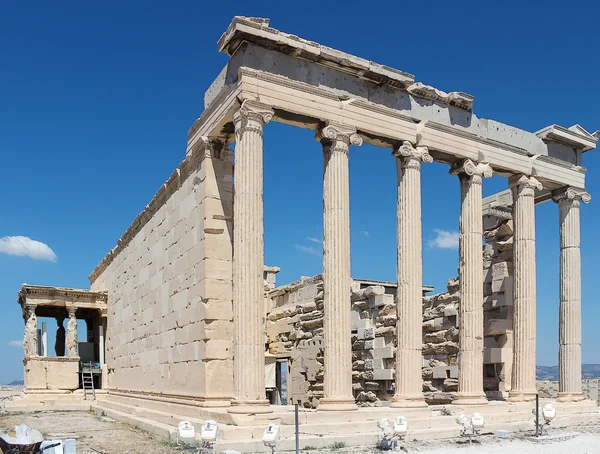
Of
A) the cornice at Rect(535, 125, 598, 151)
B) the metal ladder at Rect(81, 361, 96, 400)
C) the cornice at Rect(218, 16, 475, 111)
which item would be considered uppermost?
the cornice at Rect(218, 16, 475, 111)

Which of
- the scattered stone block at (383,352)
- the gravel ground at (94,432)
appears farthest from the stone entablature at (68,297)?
the scattered stone block at (383,352)

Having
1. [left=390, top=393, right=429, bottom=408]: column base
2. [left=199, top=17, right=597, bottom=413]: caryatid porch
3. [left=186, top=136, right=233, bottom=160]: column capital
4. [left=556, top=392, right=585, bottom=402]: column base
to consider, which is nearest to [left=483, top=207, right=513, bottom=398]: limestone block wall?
[left=556, top=392, right=585, bottom=402]: column base

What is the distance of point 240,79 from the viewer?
14820 mm

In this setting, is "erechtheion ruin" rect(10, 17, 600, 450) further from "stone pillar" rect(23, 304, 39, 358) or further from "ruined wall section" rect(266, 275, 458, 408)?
"stone pillar" rect(23, 304, 39, 358)

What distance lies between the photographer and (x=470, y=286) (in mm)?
18219

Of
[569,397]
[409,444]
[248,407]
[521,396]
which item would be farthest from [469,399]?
[248,407]

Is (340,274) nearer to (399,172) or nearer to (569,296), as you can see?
(399,172)

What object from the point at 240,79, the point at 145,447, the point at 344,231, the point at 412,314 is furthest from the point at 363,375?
the point at 240,79

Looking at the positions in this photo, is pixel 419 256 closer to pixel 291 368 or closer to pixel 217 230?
pixel 217 230

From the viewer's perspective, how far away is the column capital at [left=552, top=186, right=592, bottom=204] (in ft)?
69.1

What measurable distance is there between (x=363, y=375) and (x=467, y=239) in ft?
23.6

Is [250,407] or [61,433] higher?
[250,407]

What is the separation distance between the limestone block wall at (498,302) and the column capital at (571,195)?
1725 millimetres

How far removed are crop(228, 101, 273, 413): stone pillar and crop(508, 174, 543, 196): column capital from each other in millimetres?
Result: 8571
